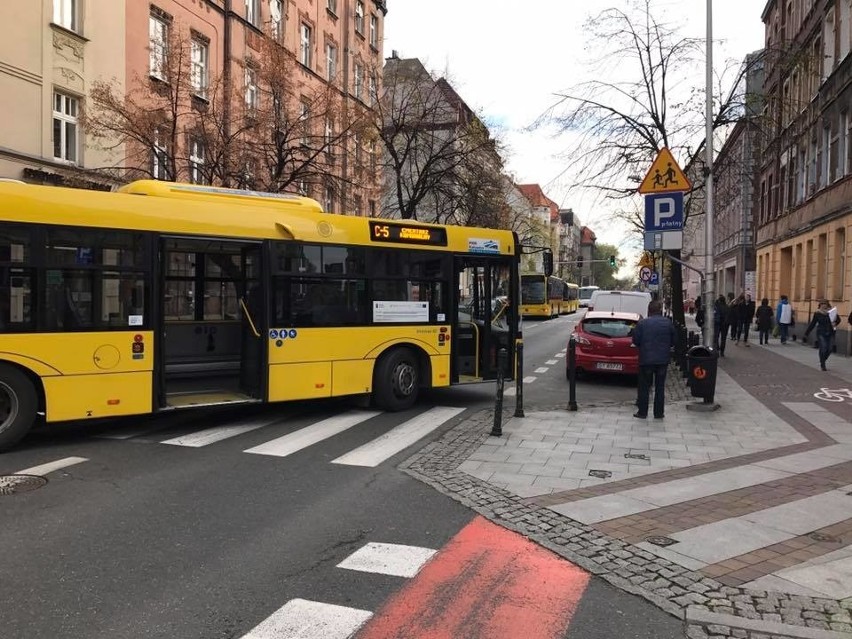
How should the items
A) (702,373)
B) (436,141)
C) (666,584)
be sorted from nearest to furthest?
(666,584) → (702,373) → (436,141)

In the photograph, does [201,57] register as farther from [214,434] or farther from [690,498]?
[690,498]

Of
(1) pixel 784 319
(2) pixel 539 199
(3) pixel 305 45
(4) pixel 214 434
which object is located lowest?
(4) pixel 214 434

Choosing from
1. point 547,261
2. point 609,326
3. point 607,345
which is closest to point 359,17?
point 609,326

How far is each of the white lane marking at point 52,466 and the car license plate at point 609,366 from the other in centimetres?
1036

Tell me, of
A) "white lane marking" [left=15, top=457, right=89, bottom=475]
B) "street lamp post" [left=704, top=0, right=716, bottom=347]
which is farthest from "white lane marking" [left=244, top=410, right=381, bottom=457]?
"street lamp post" [left=704, top=0, right=716, bottom=347]

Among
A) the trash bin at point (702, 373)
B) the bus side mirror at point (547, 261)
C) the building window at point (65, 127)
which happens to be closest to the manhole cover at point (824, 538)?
the trash bin at point (702, 373)

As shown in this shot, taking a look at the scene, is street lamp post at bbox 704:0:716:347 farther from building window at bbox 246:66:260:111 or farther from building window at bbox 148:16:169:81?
building window at bbox 148:16:169:81

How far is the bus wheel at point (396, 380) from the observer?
33.8 ft

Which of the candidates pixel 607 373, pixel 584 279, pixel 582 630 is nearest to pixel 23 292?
pixel 582 630

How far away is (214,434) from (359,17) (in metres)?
36.3

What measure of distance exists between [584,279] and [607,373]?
124m

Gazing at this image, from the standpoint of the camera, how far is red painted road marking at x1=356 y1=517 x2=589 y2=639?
3.60 metres

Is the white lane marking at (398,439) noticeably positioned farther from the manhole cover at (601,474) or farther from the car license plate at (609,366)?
the car license plate at (609,366)

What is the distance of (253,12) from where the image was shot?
1120 inches
